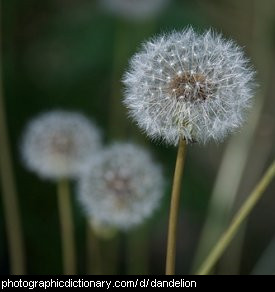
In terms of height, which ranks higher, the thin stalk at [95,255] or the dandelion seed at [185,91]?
the dandelion seed at [185,91]

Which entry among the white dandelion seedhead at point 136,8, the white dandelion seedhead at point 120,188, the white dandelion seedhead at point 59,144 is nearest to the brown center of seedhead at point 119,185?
the white dandelion seedhead at point 120,188

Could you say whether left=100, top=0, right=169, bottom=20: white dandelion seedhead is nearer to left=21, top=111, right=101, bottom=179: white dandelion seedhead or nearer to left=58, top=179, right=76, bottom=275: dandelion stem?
left=21, top=111, right=101, bottom=179: white dandelion seedhead

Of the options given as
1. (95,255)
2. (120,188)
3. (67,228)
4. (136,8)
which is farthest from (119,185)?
(136,8)

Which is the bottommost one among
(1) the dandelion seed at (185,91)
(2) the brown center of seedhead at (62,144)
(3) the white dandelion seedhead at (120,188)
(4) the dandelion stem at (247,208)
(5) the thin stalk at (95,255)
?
(5) the thin stalk at (95,255)

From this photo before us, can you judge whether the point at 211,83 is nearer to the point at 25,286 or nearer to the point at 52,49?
the point at 25,286

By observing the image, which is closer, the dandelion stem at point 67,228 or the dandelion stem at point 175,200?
the dandelion stem at point 175,200

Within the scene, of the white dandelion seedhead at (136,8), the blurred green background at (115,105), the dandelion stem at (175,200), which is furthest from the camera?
the white dandelion seedhead at (136,8)

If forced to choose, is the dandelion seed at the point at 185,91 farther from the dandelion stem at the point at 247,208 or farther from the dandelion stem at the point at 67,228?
the dandelion stem at the point at 67,228

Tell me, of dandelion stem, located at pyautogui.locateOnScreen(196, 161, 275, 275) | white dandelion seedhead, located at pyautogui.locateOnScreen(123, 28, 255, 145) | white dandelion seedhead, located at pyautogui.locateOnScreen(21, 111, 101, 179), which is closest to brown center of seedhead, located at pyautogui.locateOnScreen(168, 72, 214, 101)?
white dandelion seedhead, located at pyautogui.locateOnScreen(123, 28, 255, 145)
